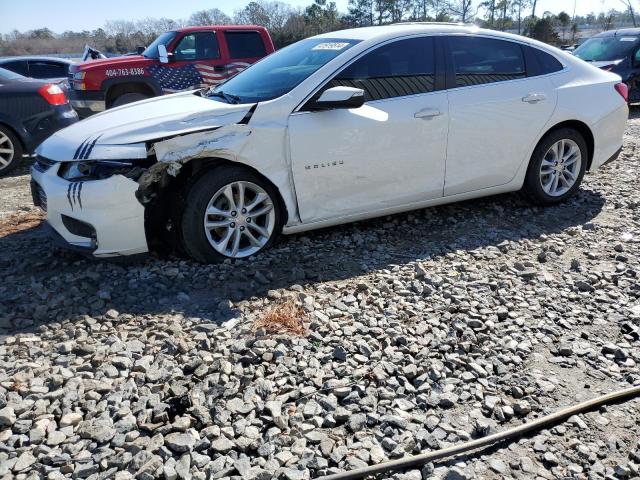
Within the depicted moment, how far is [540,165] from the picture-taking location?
5520 mm

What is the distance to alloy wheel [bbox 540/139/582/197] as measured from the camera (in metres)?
5.61

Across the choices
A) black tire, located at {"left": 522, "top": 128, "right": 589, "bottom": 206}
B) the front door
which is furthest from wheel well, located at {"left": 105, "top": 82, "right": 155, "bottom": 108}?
black tire, located at {"left": 522, "top": 128, "right": 589, "bottom": 206}

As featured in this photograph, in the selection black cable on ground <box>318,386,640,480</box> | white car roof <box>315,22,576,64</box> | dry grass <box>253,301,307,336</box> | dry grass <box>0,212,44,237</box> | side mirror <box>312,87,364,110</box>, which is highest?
white car roof <box>315,22,576,64</box>

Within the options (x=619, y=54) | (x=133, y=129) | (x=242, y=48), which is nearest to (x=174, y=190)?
(x=133, y=129)

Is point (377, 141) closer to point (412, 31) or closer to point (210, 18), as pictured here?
point (412, 31)

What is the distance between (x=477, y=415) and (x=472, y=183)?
111 inches

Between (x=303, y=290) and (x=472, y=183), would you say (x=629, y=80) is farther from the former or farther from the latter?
(x=303, y=290)

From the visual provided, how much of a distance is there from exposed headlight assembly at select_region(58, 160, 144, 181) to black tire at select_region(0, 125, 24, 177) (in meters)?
4.15

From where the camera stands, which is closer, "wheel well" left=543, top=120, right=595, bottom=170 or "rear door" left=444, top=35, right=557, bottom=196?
"rear door" left=444, top=35, right=557, bottom=196

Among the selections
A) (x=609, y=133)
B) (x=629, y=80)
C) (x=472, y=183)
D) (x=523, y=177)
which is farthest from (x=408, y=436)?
(x=629, y=80)

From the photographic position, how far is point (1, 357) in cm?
323

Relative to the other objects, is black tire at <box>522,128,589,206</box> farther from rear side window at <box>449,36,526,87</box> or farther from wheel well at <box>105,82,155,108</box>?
wheel well at <box>105,82,155,108</box>

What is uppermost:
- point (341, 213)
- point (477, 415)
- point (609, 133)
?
point (609, 133)

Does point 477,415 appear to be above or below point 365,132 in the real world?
below
